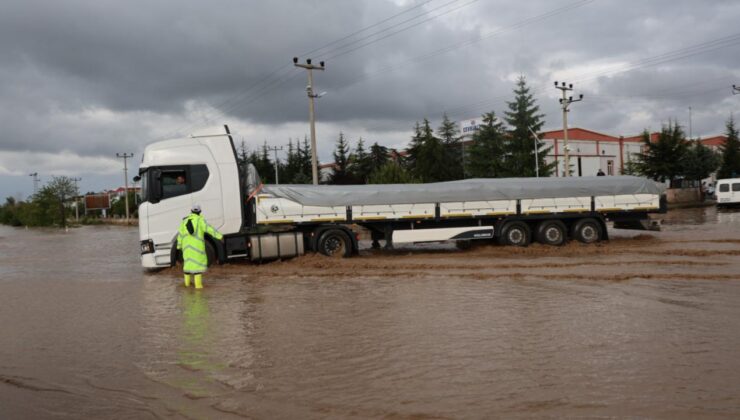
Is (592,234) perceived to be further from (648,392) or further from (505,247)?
(648,392)

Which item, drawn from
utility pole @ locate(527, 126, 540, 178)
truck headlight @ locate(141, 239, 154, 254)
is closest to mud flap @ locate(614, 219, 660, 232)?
truck headlight @ locate(141, 239, 154, 254)

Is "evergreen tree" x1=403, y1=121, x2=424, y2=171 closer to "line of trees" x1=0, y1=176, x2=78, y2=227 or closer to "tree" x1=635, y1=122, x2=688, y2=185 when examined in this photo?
"tree" x1=635, y1=122, x2=688, y2=185

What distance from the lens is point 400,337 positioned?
717 centimetres

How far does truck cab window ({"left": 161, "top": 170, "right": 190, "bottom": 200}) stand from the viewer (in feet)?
46.3

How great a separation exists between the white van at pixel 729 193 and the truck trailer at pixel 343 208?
22.8m

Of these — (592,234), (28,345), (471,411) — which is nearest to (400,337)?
(471,411)

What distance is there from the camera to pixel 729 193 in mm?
35562

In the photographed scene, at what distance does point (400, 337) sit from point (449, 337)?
1.91 feet

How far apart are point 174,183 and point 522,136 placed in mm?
42141

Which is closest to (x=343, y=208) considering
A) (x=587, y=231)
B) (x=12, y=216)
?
(x=587, y=231)

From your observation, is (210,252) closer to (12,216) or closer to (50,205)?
(50,205)

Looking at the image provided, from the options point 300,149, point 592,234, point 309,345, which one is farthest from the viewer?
point 300,149

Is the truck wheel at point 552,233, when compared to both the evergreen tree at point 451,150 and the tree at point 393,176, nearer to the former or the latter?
the tree at point 393,176

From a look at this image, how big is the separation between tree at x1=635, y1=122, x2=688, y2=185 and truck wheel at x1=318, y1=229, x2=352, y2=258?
129 ft
